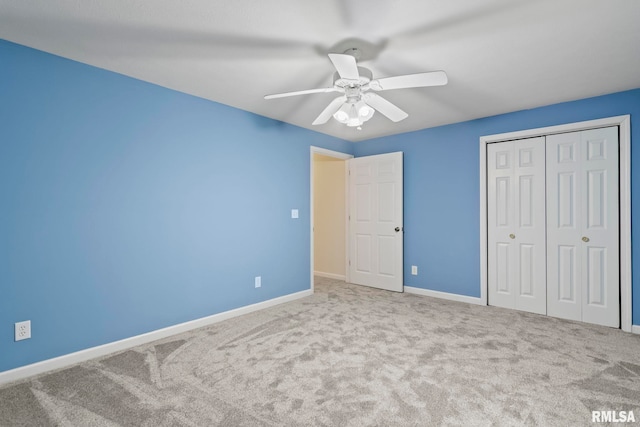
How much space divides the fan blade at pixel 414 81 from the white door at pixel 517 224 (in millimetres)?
2291

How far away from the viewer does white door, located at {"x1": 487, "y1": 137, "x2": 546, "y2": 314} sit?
3.58 m

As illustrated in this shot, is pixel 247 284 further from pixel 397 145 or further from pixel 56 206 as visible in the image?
pixel 397 145

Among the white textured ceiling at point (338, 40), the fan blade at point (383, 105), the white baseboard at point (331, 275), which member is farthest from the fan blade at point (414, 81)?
the white baseboard at point (331, 275)

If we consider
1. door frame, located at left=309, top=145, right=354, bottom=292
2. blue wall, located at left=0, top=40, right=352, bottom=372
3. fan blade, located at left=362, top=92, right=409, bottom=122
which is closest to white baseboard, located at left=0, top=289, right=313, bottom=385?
blue wall, located at left=0, top=40, right=352, bottom=372

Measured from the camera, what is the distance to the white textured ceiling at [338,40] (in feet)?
6.04

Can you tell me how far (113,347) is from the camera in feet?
8.52

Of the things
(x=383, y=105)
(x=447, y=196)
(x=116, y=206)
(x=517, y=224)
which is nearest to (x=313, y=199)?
(x=447, y=196)

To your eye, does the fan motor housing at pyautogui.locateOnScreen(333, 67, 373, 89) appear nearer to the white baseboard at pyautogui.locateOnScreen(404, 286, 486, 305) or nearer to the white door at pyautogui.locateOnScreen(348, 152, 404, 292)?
the white door at pyautogui.locateOnScreen(348, 152, 404, 292)

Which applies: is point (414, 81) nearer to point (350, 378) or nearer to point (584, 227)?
point (350, 378)

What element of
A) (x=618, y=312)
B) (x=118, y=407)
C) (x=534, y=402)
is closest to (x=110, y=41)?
(x=118, y=407)

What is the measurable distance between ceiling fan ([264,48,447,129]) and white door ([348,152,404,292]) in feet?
6.84

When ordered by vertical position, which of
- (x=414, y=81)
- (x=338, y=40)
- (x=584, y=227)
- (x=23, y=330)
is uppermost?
(x=338, y=40)

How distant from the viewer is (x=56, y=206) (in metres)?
2.36

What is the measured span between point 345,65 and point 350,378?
2066 mm
